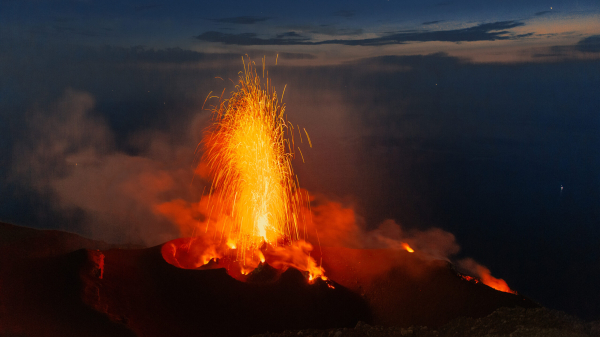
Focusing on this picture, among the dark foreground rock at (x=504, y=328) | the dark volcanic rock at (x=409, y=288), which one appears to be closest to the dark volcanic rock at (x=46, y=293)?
the dark foreground rock at (x=504, y=328)

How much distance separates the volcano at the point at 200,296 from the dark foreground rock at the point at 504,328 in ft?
1.76

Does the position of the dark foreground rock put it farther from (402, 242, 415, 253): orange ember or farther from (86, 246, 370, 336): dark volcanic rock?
(402, 242, 415, 253): orange ember

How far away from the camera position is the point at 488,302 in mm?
8836

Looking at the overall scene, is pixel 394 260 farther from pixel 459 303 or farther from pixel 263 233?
pixel 263 233

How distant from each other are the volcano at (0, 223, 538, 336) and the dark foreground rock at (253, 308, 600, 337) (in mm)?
535

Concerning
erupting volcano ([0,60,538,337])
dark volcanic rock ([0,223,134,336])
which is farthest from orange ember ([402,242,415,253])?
dark volcanic rock ([0,223,134,336])

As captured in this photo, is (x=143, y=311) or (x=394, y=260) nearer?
(x=143, y=311)

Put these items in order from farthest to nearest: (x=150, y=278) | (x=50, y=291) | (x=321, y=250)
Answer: (x=321, y=250) < (x=150, y=278) < (x=50, y=291)

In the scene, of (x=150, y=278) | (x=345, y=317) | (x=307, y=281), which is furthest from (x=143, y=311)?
(x=345, y=317)

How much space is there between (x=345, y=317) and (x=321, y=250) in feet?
9.74

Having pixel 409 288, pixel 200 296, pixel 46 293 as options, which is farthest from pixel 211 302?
pixel 409 288

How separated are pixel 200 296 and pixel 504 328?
6.65 metres

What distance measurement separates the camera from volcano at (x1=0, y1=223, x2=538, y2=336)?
8.21 meters

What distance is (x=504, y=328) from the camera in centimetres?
741
